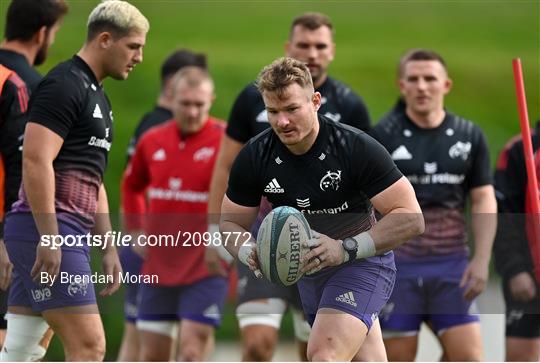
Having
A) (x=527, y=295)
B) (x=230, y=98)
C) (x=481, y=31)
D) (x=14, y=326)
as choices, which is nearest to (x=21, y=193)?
(x=14, y=326)

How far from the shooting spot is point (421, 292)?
7797 millimetres

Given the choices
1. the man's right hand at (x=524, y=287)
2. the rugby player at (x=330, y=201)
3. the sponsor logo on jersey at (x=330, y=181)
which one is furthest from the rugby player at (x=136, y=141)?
the sponsor logo on jersey at (x=330, y=181)

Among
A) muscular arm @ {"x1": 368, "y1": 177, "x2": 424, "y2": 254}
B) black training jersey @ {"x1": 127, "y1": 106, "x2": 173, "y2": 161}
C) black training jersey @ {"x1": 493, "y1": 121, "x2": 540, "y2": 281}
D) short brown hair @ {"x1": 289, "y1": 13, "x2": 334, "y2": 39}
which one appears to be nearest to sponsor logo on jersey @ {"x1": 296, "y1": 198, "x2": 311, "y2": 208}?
muscular arm @ {"x1": 368, "y1": 177, "x2": 424, "y2": 254}

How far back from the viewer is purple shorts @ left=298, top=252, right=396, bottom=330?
5727 millimetres

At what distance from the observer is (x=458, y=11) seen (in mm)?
22688

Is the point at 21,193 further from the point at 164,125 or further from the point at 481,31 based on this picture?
the point at 481,31

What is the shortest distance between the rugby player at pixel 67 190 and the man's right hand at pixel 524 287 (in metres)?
2.91

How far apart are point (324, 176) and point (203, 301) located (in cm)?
283

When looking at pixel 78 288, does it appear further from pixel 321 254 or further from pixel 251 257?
pixel 321 254

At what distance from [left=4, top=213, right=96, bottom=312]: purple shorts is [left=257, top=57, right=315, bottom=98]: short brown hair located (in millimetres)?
1316

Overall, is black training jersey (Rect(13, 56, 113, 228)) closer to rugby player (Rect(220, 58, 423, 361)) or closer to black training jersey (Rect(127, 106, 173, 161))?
rugby player (Rect(220, 58, 423, 361))

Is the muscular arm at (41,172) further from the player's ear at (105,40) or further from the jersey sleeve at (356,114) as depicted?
the jersey sleeve at (356,114)

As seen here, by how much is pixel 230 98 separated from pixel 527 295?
9755 millimetres

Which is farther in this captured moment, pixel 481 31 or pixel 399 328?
pixel 481 31
